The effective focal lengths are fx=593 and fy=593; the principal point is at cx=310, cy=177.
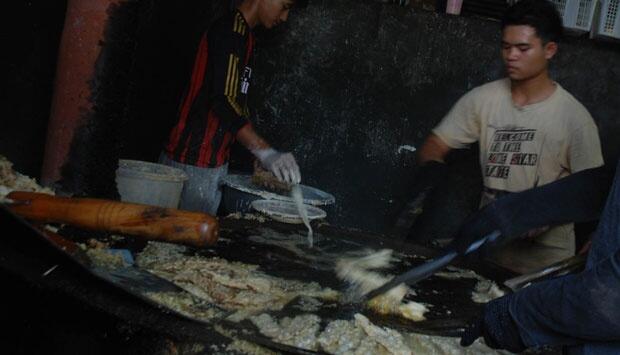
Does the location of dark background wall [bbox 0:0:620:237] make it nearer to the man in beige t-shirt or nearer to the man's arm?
the man's arm

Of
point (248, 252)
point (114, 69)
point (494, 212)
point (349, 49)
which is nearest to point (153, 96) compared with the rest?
point (349, 49)

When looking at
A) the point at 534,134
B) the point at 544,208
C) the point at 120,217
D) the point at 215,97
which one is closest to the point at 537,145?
the point at 534,134

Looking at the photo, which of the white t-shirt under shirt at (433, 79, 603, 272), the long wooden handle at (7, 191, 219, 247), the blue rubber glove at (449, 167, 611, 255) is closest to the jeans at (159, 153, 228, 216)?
the long wooden handle at (7, 191, 219, 247)

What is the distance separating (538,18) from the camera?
14.9ft

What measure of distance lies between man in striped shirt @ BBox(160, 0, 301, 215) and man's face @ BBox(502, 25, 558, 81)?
1787mm

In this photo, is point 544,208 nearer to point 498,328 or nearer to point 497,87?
point 498,328

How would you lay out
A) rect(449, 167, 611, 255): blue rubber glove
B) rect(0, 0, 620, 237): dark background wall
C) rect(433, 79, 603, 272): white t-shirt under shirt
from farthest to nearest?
1. rect(0, 0, 620, 237): dark background wall
2. rect(433, 79, 603, 272): white t-shirt under shirt
3. rect(449, 167, 611, 255): blue rubber glove

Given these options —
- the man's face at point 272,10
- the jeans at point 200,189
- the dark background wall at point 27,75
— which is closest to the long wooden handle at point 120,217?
the dark background wall at point 27,75

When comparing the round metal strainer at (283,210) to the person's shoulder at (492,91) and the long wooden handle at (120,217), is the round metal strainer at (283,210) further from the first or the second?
the person's shoulder at (492,91)

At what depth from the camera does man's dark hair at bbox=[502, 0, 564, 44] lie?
179 inches

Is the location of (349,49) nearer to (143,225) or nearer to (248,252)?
(248,252)

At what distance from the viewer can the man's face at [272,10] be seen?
4.89 metres

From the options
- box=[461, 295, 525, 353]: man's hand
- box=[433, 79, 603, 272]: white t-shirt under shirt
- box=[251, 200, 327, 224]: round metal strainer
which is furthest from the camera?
box=[433, 79, 603, 272]: white t-shirt under shirt

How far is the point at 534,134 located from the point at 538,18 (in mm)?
889
